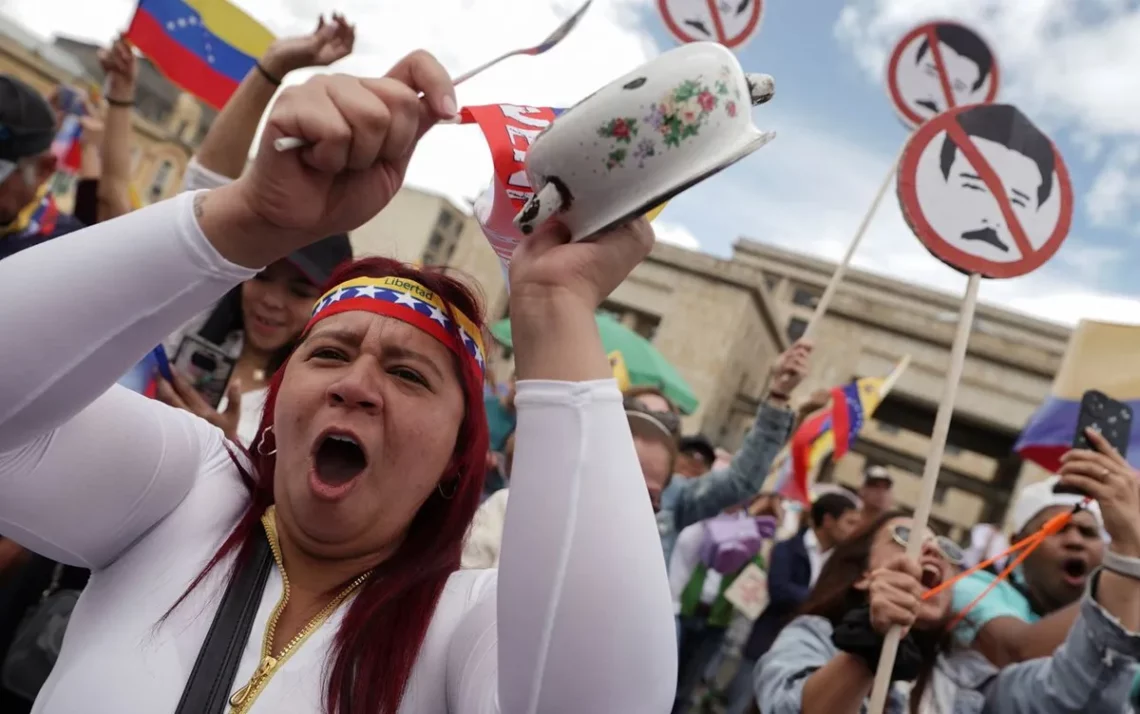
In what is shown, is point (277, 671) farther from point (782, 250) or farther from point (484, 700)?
point (782, 250)

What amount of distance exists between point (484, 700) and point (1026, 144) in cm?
246

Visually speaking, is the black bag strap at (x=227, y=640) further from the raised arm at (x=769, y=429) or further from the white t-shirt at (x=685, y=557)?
the white t-shirt at (x=685, y=557)

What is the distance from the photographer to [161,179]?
32.8 meters

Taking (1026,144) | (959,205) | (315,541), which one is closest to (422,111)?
(315,541)

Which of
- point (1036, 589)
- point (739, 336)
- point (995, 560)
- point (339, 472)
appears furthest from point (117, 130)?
point (739, 336)

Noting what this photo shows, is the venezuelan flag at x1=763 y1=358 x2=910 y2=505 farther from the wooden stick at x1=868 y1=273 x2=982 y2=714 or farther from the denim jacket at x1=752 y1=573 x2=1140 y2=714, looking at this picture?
the wooden stick at x1=868 y1=273 x2=982 y2=714

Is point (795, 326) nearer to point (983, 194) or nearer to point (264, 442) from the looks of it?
point (983, 194)

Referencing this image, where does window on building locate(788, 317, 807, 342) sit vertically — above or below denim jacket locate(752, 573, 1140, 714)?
above

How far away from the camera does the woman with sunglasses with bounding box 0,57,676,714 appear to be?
0.78m

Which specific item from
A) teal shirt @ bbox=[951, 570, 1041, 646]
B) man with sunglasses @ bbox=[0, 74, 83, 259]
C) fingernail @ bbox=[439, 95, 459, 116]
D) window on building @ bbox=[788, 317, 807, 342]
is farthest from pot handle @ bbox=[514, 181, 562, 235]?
window on building @ bbox=[788, 317, 807, 342]

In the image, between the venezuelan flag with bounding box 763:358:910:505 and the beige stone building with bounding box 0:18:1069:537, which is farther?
the beige stone building with bounding box 0:18:1069:537

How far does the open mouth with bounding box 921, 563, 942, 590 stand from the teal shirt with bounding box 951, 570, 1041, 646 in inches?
10.7

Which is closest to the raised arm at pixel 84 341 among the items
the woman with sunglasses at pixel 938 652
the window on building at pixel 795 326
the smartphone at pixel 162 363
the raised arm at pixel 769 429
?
the smartphone at pixel 162 363

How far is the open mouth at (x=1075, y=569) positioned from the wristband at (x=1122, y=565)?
107 centimetres
